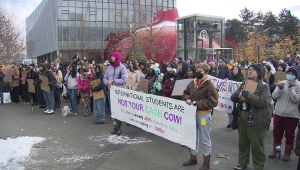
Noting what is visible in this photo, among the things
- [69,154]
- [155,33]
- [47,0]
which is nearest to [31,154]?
[69,154]

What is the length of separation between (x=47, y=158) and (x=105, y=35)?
133ft

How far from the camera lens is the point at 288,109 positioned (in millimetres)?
5203

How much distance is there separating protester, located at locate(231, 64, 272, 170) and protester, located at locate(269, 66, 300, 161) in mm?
884

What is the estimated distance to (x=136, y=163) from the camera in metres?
5.25

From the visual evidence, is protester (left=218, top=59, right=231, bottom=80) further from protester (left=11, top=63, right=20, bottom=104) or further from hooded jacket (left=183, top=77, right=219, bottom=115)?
protester (left=11, top=63, right=20, bottom=104)

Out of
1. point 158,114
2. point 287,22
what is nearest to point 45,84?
point 158,114

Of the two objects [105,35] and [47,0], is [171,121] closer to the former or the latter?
[105,35]

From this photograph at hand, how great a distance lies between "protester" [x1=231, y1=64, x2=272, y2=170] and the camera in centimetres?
436

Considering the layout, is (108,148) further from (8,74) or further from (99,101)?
(8,74)

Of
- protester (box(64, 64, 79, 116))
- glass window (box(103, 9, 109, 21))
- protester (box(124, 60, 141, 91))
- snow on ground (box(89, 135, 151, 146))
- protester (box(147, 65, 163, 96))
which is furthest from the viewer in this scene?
glass window (box(103, 9, 109, 21))

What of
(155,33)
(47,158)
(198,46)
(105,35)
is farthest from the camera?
(105,35)

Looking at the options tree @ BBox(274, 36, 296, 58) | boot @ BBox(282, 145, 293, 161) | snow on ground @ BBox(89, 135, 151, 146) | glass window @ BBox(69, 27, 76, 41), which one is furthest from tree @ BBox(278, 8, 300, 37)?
snow on ground @ BBox(89, 135, 151, 146)

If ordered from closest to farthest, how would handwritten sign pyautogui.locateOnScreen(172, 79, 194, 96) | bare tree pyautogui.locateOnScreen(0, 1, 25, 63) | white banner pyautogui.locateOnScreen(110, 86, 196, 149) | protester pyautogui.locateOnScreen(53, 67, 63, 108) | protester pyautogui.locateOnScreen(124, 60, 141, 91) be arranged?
white banner pyautogui.locateOnScreen(110, 86, 196, 149), handwritten sign pyautogui.locateOnScreen(172, 79, 194, 96), protester pyautogui.locateOnScreen(124, 60, 141, 91), protester pyautogui.locateOnScreen(53, 67, 63, 108), bare tree pyautogui.locateOnScreen(0, 1, 25, 63)

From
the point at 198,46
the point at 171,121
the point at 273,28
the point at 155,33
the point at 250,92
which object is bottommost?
the point at 171,121
